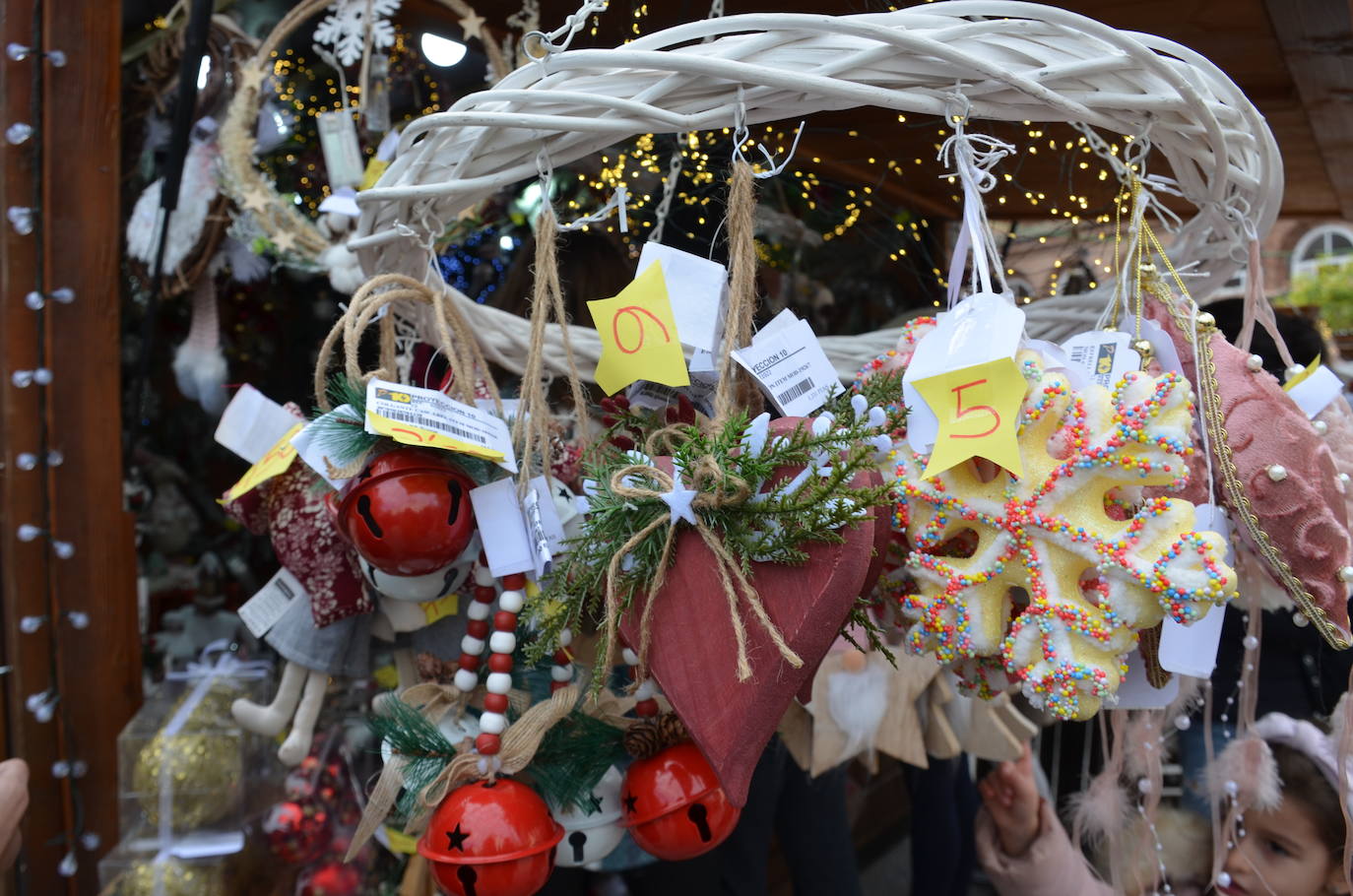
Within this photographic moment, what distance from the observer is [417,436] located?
705 mm

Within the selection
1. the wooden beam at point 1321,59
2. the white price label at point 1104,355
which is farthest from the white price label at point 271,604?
the wooden beam at point 1321,59

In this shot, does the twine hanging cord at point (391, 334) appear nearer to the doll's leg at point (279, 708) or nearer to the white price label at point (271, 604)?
the white price label at point (271, 604)

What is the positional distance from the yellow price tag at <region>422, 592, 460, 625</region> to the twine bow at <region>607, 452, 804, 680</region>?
353 millimetres

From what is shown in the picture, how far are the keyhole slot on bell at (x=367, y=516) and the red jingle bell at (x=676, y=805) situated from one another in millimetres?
295

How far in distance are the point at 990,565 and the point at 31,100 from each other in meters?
1.45

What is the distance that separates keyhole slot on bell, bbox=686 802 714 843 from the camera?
29.9 inches

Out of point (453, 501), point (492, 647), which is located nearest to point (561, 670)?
point (492, 647)

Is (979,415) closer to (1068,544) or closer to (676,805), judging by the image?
(1068,544)

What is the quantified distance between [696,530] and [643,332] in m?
0.17

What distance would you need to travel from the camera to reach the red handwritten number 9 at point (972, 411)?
612 millimetres

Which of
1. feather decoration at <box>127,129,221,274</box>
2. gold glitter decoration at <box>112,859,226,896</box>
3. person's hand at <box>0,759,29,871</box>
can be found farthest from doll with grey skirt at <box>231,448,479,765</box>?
feather decoration at <box>127,129,221,274</box>

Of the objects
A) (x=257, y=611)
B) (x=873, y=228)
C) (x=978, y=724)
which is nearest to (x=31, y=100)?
(x=257, y=611)

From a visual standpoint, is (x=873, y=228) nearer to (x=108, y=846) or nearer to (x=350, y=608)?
(x=350, y=608)

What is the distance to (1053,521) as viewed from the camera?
0.63 m
